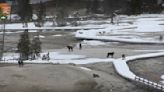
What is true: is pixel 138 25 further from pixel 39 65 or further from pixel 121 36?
pixel 39 65

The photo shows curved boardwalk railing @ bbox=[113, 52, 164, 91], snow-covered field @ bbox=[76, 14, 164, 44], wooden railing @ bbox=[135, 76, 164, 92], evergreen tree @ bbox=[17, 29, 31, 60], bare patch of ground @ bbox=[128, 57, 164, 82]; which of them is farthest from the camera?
snow-covered field @ bbox=[76, 14, 164, 44]

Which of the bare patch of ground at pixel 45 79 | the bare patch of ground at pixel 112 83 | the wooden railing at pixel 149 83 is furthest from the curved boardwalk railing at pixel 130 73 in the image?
the bare patch of ground at pixel 45 79

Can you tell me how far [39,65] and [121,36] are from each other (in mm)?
27574

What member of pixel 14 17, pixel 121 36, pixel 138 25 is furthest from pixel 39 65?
pixel 14 17

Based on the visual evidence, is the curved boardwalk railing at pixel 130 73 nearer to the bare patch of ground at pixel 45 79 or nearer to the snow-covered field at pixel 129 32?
the bare patch of ground at pixel 45 79

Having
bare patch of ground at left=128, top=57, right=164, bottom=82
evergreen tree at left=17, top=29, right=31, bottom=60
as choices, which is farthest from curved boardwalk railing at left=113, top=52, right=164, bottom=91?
evergreen tree at left=17, top=29, right=31, bottom=60

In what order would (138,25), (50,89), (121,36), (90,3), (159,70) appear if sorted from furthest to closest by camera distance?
(90,3)
(138,25)
(121,36)
(159,70)
(50,89)

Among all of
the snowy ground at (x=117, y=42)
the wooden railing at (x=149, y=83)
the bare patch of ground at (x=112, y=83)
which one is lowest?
the bare patch of ground at (x=112, y=83)

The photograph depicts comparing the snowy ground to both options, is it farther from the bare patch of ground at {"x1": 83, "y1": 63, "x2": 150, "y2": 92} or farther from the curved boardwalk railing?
the bare patch of ground at {"x1": 83, "y1": 63, "x2": 150, "y2": 92}

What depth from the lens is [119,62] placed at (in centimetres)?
3881

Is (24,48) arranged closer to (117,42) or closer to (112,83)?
(112,83)

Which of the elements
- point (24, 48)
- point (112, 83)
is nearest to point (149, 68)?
point (112, 83)

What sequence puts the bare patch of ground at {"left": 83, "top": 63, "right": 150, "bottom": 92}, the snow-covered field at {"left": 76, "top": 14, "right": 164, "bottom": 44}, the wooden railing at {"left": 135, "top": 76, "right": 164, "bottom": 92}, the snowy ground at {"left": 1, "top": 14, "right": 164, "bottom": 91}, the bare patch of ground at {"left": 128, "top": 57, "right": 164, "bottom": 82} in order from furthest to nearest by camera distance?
the snow-covered field at {"left": 76, "top": 14, "right": 164, "bottom": 44}, the snowy ground at {"left": 1, "top": 14, "right": 164, "bottom": 91}, the bare patch of ground at {"left": 128, "top": 57, "right": 164, "bottom": 82}, the bare patch of ground at {"left": 83, "top": 63, "right": 150, "bottom": 92}, the wooden railing at {"left": 135, "top": 76, "right": 164, "bottom": 92}

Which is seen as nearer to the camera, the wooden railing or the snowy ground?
the wooden railing
